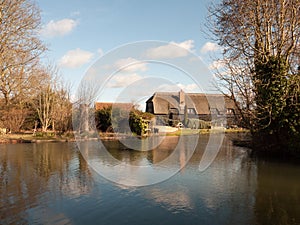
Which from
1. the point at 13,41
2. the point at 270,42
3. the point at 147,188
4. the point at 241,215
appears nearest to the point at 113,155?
the point at 147,188

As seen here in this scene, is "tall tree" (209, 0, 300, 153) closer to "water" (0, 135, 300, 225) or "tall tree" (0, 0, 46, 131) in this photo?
"water" (0, 135, 300, 225)

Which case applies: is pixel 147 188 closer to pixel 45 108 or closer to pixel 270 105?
pixel 270 105

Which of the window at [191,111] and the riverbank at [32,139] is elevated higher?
the window at [191,111]

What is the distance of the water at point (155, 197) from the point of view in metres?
4.79

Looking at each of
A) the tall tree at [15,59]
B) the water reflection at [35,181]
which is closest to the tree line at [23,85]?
→ the tall tree at [15,59]

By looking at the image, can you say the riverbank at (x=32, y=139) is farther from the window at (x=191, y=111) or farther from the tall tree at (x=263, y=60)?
the window at (x=191, y=111)

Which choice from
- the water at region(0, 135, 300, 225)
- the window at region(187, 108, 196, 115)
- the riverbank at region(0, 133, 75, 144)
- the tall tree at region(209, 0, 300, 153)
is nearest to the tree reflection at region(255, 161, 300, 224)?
the water at region(0, 135, 300, 225)

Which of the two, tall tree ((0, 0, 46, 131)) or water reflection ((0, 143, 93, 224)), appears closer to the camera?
water reflection ((0, 143, 93, 224))

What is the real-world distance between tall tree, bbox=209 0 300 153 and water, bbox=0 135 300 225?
257cm

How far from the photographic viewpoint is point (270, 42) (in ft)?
40.4

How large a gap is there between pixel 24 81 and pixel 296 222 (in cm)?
1912

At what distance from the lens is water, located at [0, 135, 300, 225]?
4793 mm

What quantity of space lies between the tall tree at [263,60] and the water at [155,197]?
101 inches

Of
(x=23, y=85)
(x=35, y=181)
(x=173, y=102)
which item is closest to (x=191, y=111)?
(x=173, y=102)
